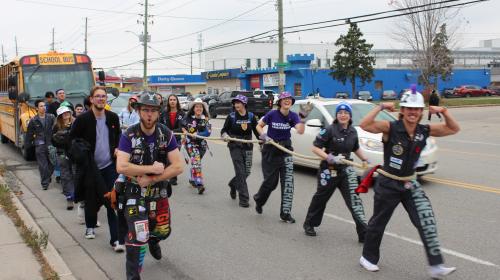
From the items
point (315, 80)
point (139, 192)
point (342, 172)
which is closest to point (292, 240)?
point (342, 172)

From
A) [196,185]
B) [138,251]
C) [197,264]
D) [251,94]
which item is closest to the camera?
[138,251]

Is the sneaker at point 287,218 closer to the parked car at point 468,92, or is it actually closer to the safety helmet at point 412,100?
the safety helmet at point 412,100

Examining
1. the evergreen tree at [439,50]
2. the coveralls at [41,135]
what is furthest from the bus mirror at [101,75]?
the evergreen tree at [439,50]

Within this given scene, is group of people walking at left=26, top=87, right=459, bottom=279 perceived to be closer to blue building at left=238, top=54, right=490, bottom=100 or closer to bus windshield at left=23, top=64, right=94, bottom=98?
bus windshield at left=23, top=64, right=94, bottom=98

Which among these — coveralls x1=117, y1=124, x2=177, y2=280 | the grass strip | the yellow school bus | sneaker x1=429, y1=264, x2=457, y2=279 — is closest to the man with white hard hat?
sneaker x1=429, y1=264, x2=457, y2=279

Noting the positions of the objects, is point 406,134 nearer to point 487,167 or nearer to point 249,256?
point 249,256

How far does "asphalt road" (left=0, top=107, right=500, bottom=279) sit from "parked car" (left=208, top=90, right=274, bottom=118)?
20793 millimetres

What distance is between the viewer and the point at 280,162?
6730 millimetres

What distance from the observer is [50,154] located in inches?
353

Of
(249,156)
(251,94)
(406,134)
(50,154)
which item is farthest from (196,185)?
(251,94)

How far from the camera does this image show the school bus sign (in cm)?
1298

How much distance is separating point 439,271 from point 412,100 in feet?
4.86

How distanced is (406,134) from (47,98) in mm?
7931

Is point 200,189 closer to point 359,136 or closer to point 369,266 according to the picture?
point 359,136
